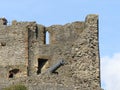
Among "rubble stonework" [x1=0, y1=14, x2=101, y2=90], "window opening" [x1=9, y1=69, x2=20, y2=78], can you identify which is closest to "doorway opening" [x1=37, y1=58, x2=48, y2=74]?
"rubble stonework" [x1=0, y1=14, x2=101, y2=90]

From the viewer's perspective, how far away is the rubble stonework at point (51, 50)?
153 feet

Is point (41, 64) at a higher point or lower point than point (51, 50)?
lower

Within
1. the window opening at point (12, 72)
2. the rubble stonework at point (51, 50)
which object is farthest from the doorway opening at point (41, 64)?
the window opening at point (12, 72)

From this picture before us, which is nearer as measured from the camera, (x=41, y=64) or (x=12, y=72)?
(x=12, y=72)

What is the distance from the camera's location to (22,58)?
1905 inches

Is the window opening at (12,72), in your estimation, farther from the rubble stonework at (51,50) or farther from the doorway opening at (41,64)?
the doorway opening at (41,64)

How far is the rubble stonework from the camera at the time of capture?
46719mm

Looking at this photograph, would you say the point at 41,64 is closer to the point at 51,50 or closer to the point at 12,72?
the point at 51,50

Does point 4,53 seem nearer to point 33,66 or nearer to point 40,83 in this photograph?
point 33,66

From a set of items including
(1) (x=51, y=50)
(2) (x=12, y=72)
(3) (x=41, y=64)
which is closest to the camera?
(2) (x=12, y=72)

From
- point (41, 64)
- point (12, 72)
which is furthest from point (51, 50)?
point (12, 72)

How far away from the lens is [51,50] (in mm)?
48562

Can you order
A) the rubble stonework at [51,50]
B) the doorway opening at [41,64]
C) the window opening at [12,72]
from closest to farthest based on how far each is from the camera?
the rubble stonework at [51,50]
the window opening at [12,72]
the doorway opening at [41,64]

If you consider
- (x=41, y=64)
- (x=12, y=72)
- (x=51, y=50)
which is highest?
(x=51, y=50)
